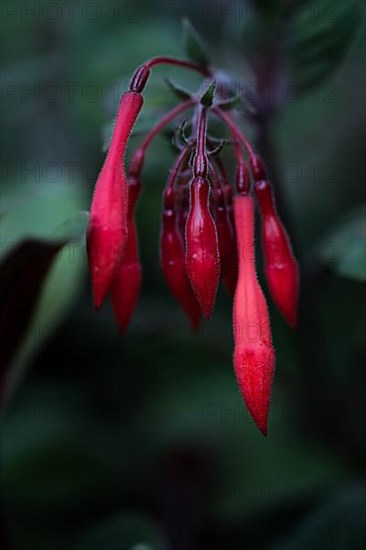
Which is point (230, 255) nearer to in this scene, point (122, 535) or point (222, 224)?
point (222, 224)

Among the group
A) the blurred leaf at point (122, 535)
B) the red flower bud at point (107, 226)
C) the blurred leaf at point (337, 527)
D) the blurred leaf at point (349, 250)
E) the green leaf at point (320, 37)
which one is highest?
the green leaf at point (320, 37)

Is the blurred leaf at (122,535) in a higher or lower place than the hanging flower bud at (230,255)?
lower

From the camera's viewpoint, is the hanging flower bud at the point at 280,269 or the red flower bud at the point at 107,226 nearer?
the red flower bud at the point at 107,226

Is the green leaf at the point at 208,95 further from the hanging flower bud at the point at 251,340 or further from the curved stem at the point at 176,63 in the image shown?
the hanging flower bud at the point at 251,340

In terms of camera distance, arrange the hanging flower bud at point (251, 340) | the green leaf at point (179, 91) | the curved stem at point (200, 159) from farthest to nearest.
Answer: the green leaf at point (179, 91) < the curved stem at point (200, 159) < the hanging flower bud at point (251, 340)

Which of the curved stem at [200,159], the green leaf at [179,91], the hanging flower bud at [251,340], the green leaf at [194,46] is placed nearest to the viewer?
the hanging flower bud at [251,340]

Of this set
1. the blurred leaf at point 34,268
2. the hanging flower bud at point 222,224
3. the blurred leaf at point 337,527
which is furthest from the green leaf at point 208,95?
the blurred leaf at point 337,527

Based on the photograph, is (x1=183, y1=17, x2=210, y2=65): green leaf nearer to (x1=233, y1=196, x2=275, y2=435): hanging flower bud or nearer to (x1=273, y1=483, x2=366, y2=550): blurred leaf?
(x1=233, y1=196, x2=275, y2=435): hanging flower bud

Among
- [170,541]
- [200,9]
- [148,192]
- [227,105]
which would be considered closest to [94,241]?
[227,105]
